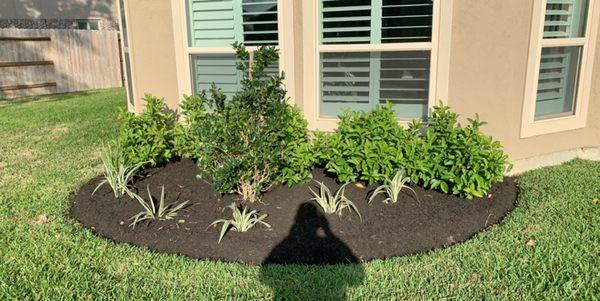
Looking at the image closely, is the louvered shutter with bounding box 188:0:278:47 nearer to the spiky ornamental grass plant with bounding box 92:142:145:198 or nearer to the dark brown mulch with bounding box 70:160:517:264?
the spiky ornamental grass plant with bounding box 92:142:145:198

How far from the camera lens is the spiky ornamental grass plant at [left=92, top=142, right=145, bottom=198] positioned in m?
4.59

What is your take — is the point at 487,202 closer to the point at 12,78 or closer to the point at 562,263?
the point at 562,263

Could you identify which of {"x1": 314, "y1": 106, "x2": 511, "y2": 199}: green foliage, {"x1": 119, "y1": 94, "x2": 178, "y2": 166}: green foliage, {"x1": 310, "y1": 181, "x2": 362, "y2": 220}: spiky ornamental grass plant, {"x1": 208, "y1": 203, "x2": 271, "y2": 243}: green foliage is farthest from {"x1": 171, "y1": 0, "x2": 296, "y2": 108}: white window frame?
{"x1": 208, "y1": 203, "x2": 271, "y2": 243}: green foliage

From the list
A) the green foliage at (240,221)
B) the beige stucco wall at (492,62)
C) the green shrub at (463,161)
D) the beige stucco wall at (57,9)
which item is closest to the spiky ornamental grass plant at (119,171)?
the green foliage at (240,221)

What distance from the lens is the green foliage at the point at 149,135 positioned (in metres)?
5.09

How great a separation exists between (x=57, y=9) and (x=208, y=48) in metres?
16.7

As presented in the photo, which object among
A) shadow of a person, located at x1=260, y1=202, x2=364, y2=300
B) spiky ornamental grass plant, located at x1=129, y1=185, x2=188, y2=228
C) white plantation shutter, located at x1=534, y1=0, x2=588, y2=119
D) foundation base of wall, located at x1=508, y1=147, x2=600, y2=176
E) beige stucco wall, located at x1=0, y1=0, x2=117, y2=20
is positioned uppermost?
beige stucco wall, located at x1=0, y1=0, x2=117, y2=20

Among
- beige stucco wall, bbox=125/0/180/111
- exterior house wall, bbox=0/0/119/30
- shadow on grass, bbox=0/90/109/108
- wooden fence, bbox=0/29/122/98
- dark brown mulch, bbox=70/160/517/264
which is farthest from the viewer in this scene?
exterior house wall, bbox=0/0/119/30

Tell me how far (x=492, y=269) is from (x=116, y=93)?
13011mm

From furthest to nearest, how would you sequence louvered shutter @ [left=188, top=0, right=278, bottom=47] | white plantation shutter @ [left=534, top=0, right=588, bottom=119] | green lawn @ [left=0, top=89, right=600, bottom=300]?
louvered shutter @ [left=188, top=0, right=278, bottom=47], white plantation shutter @ [left=534, top=0, right=588, bottom=119], green lawn @ [left=0, top=89, right=600, bottom=300]

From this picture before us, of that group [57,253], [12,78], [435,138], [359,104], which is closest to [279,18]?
[359,104]

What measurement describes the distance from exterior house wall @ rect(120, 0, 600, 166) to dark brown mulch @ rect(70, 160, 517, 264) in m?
0.86

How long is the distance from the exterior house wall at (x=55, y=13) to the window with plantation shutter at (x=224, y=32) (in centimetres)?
1593

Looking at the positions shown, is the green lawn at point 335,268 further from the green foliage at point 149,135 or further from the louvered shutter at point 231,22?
the louvered shutter at point 231,22
